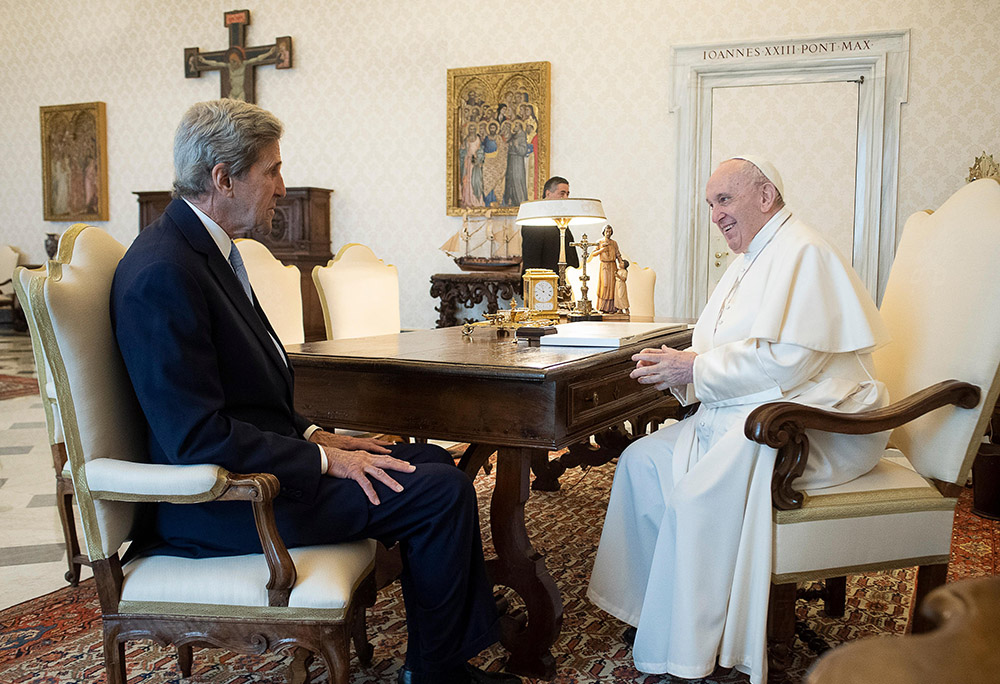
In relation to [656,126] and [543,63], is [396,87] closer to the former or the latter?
[543,63]

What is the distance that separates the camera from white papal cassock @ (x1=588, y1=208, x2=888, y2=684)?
2.31 meters

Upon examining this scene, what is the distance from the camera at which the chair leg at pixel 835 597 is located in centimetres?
287

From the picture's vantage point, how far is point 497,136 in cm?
941

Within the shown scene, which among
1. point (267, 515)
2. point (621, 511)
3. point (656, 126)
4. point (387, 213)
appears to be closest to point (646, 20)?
point (656, 126)

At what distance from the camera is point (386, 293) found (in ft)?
14.0

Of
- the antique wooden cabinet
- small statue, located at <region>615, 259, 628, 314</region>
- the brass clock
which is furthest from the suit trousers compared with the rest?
the antique wooden cabinet

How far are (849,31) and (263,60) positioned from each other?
6.54 meters

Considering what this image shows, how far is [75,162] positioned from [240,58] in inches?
118

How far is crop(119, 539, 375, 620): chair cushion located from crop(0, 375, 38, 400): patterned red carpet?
6530mm

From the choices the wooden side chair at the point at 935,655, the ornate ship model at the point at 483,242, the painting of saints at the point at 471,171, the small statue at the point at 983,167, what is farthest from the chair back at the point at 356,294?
the small statue at the point at 983,167

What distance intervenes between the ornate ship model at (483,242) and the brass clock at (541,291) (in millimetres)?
5403

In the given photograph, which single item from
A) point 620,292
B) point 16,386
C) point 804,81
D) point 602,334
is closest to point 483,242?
point 804,81

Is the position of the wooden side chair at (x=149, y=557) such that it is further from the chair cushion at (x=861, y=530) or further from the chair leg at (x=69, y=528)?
the chair leg at (x=69, y=528)

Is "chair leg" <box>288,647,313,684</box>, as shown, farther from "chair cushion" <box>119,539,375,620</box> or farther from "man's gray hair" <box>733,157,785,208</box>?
"man's gray hair" <box>733,157,785,208</box>
